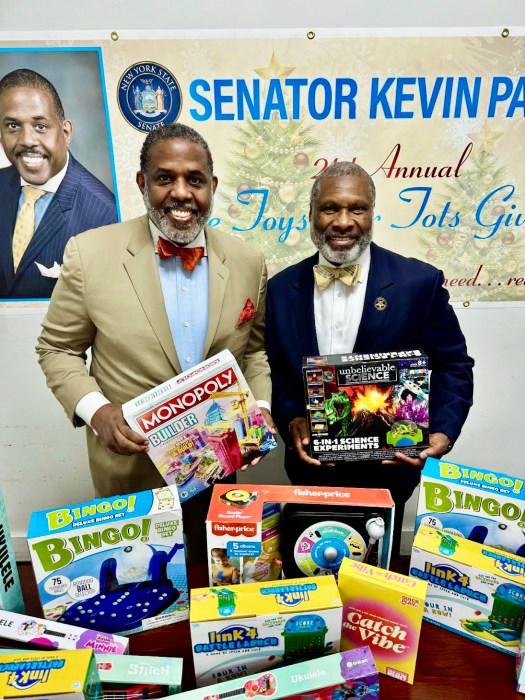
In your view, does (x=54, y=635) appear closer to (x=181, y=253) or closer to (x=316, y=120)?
(x=181, y=253)

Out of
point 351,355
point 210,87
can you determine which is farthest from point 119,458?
point 210,87

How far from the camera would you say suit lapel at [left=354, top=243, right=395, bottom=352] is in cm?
174

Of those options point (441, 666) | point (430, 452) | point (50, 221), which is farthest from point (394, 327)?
point (50, 221)

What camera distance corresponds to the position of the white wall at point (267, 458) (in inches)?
82.3

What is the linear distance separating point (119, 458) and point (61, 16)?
1.91m

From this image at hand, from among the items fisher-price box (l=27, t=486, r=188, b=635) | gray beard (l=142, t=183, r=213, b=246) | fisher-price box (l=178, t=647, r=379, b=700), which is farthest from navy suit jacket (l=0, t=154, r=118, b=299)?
fisher-price box (l=178, t=647, r=379, b=700)

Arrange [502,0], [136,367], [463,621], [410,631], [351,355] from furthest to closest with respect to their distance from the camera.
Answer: [502,0] → [136,367] → [351,355] → [463,621] → [410,631]

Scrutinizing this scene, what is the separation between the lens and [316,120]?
7.32 ft

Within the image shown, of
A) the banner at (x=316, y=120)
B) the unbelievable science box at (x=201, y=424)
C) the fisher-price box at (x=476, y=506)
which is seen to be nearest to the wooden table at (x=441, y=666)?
the fisher-price box at (x=476, y=506)

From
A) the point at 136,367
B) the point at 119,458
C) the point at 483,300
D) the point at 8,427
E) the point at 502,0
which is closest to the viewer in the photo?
the point at 136,367

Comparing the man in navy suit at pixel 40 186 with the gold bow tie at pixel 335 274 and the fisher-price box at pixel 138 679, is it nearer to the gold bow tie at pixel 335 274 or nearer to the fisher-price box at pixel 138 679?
the gold bow tie at pixel 335 274

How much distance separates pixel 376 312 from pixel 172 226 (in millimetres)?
787

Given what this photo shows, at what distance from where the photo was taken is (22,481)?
9.77 feet

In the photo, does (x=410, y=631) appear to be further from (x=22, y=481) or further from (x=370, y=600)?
(x=22, y=481)
